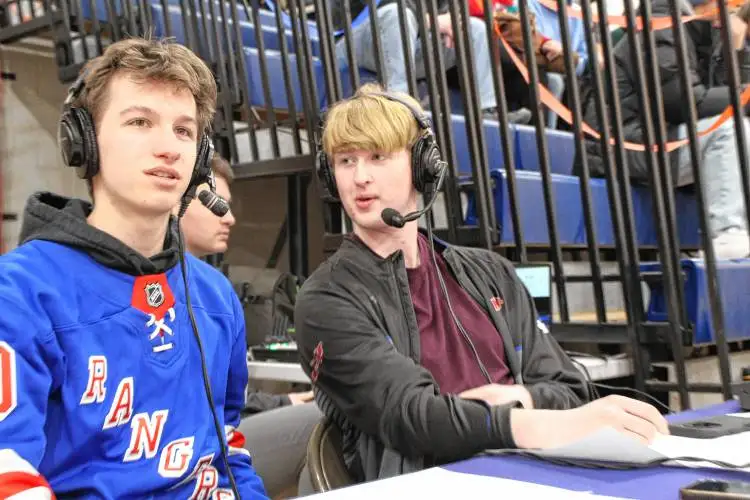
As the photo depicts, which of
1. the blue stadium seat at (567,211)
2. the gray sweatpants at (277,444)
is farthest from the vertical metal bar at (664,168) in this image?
the gray sweatpants at (277,444)

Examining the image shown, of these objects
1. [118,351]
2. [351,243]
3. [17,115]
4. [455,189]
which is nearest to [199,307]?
[118,351]

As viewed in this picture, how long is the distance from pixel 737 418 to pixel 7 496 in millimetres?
1004

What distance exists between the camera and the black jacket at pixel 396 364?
46.7 inches

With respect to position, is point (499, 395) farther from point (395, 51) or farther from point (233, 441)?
point (395, 51)

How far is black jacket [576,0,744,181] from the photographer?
2.81 meters

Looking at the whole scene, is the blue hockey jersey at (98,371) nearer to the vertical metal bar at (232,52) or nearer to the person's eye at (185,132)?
the person's eye at (185,132)

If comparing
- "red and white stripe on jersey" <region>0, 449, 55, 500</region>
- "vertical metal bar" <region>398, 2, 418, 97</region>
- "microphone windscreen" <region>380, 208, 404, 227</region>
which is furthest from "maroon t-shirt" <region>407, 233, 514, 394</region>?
"vertical metal bar" <region>398, 2, 418, 97</region>

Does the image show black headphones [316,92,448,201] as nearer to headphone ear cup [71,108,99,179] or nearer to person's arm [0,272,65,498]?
headphone ear cup [71,108,99,179]

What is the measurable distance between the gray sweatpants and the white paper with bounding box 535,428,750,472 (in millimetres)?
1125

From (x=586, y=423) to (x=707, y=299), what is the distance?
119 cm

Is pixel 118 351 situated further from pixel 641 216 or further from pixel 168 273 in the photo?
pixel 641 216

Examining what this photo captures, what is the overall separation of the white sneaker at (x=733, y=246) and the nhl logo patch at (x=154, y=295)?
190 cm

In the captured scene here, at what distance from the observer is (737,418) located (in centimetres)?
121

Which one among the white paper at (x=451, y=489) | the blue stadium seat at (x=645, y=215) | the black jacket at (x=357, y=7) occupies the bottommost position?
the white paper at (x=451, y=489)
